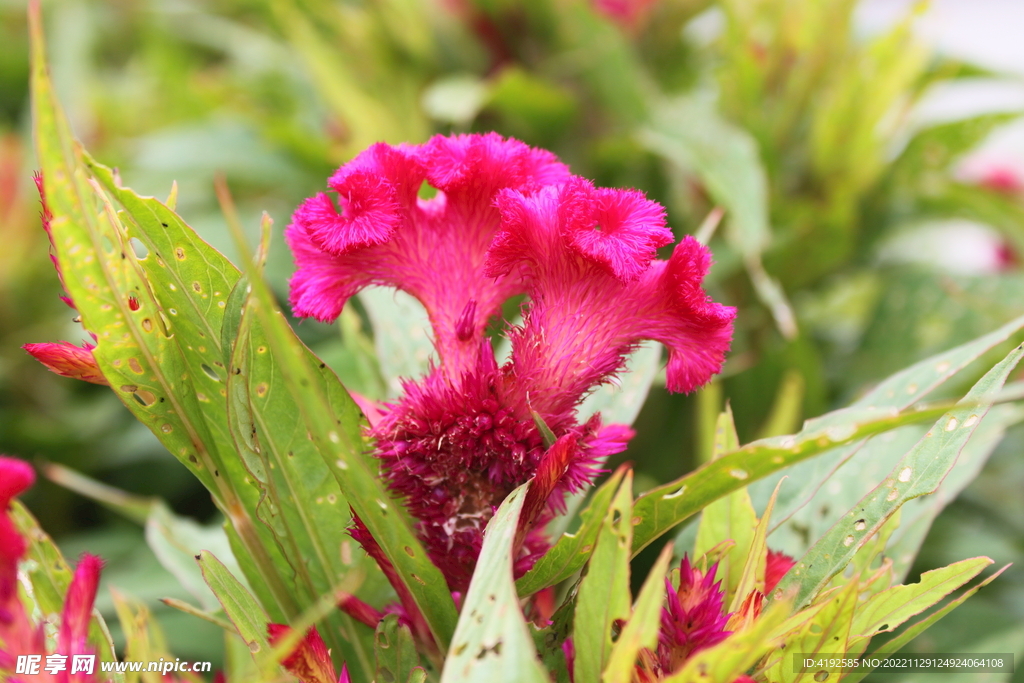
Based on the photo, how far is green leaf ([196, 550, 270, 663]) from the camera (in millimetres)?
396

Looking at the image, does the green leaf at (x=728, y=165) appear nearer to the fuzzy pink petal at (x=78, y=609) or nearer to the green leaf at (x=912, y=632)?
the green leaf at (x=912, y=632)

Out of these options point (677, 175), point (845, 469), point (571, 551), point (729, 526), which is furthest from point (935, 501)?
point (677, 175)

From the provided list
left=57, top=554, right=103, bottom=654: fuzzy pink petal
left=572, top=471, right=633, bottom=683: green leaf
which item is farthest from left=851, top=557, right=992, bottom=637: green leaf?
left=57, top=554, right=103, bottom=654: fuzzy pink petal

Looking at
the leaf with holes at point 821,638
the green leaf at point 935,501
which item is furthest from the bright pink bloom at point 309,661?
the green leaf at point 935,501

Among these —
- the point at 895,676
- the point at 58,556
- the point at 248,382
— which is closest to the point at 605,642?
the point at 248,382

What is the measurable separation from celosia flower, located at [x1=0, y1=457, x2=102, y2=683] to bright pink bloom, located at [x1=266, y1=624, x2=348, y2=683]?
0.09 meters

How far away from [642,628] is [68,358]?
318 millimetres

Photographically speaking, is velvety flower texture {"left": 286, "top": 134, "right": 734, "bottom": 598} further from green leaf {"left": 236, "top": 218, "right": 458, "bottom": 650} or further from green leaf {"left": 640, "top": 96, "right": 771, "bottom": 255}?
green leaf {"left": 640, "top": 96, "right": 771, "bottom": 255}

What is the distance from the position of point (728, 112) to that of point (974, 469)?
0.61 m

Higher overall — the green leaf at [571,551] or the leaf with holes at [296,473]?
the leaf with holes at [296,473]

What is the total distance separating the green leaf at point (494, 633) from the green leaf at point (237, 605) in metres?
0.13

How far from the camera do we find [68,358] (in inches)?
15.9

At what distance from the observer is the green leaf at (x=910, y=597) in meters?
0.40

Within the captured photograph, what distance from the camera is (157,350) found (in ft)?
1.31
